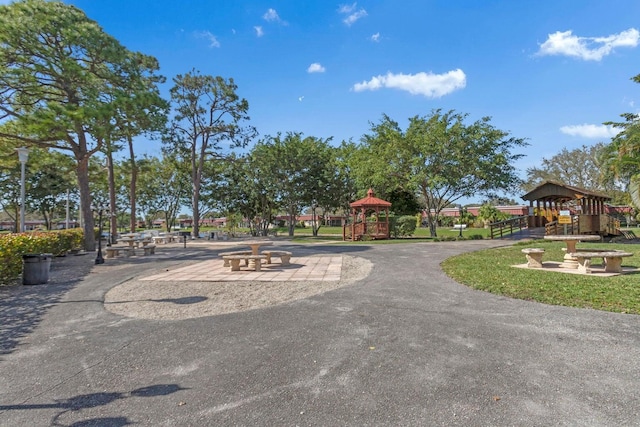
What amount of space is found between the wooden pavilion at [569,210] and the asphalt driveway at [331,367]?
696 inches

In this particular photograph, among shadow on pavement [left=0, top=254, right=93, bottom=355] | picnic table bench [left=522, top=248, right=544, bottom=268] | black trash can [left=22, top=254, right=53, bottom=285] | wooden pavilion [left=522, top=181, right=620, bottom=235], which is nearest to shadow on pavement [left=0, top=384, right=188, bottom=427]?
shadow on pavement [left=0, top=254, right=93, bottom=355]

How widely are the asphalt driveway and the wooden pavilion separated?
58.0ft

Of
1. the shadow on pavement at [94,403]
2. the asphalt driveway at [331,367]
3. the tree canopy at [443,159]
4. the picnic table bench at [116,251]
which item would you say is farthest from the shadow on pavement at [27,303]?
the tree canopy at [443,159]

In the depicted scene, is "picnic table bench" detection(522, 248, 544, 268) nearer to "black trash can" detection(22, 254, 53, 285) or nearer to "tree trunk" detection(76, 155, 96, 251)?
"black trash can" detection(22, 254, 53, 285)

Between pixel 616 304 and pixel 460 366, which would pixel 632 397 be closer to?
pixel 460 366

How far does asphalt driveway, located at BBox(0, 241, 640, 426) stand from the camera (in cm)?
257

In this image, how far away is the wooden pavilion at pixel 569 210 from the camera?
63.3ft

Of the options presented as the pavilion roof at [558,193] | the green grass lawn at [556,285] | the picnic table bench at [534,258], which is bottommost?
the green grass lawn at [556,285]

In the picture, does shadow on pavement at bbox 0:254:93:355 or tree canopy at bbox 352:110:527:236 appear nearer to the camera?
shadow on pavement at bbox 0:254:93:355

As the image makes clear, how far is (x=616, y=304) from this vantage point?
5.23 m

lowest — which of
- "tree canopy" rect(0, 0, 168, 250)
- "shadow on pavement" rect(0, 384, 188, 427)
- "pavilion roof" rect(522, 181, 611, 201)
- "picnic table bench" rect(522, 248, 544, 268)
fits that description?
"shadow on pavement" rect(0, 384, 188, 427)

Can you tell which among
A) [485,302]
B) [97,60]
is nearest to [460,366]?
[485,302]

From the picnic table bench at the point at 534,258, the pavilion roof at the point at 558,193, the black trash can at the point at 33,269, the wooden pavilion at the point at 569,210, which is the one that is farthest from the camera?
the wooden pavilion at the point at 569,210

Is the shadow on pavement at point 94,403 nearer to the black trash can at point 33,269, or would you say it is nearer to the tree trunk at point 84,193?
the black trash can at point 33,269
